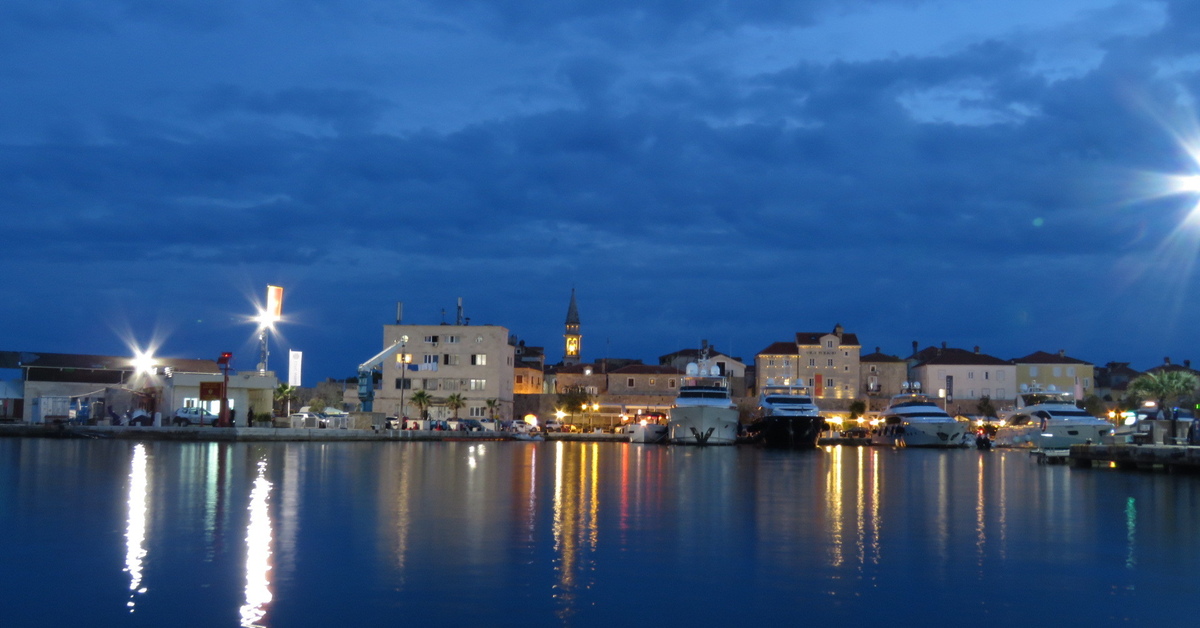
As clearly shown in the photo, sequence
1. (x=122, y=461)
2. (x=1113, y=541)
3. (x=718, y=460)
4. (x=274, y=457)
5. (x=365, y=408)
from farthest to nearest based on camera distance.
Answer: (x=365, y=408) → (x=718, y=460) → (x=274, y=457) → (x=122, y=461) → (x=1113, y=541)

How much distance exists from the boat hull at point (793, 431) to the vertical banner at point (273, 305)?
35.3 metres

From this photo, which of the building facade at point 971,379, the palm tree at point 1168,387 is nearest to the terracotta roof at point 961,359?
the building facade at point 971,379

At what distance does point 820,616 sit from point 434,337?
3134 inches

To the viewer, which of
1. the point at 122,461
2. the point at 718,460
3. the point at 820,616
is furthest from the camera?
the point at 718,460

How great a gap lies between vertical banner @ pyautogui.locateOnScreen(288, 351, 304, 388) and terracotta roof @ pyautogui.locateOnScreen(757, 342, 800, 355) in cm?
4663

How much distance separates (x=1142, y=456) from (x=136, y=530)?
3683 cm

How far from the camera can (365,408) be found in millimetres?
81188

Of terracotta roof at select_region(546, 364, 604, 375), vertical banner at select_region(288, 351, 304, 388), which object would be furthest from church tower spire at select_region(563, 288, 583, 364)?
vertical banner at select_region(288, 351, 304, 388)

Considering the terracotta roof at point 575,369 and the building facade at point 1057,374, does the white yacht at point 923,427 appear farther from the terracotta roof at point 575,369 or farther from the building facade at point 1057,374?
the terracotta roof at point 575,369

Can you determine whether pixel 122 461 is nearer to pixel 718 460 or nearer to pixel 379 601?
pixel 718 460

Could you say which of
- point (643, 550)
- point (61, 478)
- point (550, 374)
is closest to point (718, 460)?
point (61, 478)

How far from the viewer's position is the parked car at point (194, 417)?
212 feet

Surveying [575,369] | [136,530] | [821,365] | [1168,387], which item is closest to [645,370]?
[575,369]

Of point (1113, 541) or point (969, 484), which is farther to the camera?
point (969, 484)
